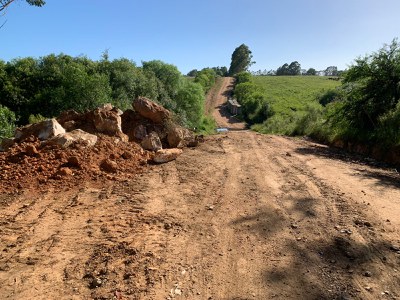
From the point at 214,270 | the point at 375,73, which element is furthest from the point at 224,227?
the point at 375,73

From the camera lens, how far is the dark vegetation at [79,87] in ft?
63.5

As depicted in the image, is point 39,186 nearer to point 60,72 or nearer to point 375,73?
point 375,73

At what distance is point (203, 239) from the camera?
4.27m

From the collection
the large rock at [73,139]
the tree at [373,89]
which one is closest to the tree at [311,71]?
the tree at [373,89]

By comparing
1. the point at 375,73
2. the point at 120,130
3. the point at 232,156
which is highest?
the point at 375,73

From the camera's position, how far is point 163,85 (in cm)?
2884

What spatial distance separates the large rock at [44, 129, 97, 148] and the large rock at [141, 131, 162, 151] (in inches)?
52.9

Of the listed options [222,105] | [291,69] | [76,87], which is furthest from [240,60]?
[76,87]

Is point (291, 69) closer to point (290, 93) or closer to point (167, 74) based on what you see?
point (290, 93)

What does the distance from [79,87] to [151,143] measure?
12.5 m

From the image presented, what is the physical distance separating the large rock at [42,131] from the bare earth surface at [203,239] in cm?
208

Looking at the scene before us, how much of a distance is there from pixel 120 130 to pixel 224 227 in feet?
16.4

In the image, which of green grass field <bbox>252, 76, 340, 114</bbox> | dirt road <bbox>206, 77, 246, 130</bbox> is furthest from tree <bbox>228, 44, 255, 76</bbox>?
green grass field <bbox>252, 76, 340, 114</bbox>

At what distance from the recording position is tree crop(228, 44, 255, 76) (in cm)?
8775
